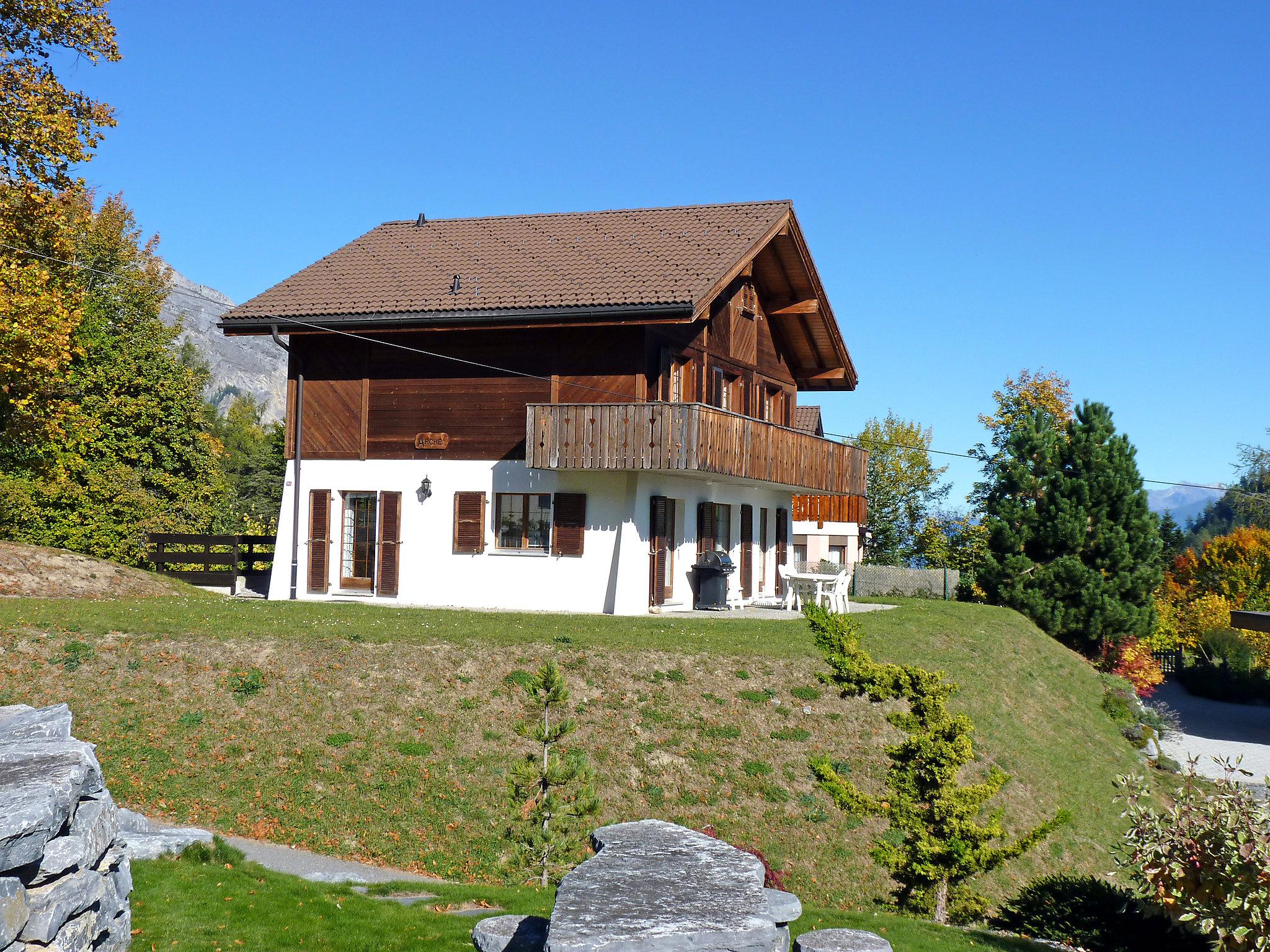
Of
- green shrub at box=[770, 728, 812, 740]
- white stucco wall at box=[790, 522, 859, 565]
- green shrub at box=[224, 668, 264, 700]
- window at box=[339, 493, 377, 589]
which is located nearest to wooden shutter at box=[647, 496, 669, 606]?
window at box=[339, 493, 377, 589]

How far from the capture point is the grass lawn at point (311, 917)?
8.55 metres

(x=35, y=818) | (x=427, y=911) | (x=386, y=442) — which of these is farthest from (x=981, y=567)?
(x=35, y=818)

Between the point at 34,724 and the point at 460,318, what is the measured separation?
16503 millimetres

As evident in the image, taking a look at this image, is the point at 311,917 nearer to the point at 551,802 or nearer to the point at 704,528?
the point at 551,802

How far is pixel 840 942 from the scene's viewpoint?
7836 millimetres

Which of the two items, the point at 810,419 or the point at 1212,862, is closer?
the point at 1212,862

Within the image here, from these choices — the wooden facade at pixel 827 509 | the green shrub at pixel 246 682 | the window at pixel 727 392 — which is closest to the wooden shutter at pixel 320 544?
the green shrub at pixel 246 682

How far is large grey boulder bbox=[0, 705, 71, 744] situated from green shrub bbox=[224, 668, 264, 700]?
23.5ft

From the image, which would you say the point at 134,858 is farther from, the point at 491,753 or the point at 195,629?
the point at 195,629

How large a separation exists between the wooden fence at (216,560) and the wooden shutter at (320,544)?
116 inches

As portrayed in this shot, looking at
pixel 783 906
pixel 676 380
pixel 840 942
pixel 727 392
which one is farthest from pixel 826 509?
pixel 783 906

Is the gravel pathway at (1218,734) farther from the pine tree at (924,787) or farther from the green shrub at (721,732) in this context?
the pine tree at (924,787)

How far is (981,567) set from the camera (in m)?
34.3

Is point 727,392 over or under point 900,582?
over
